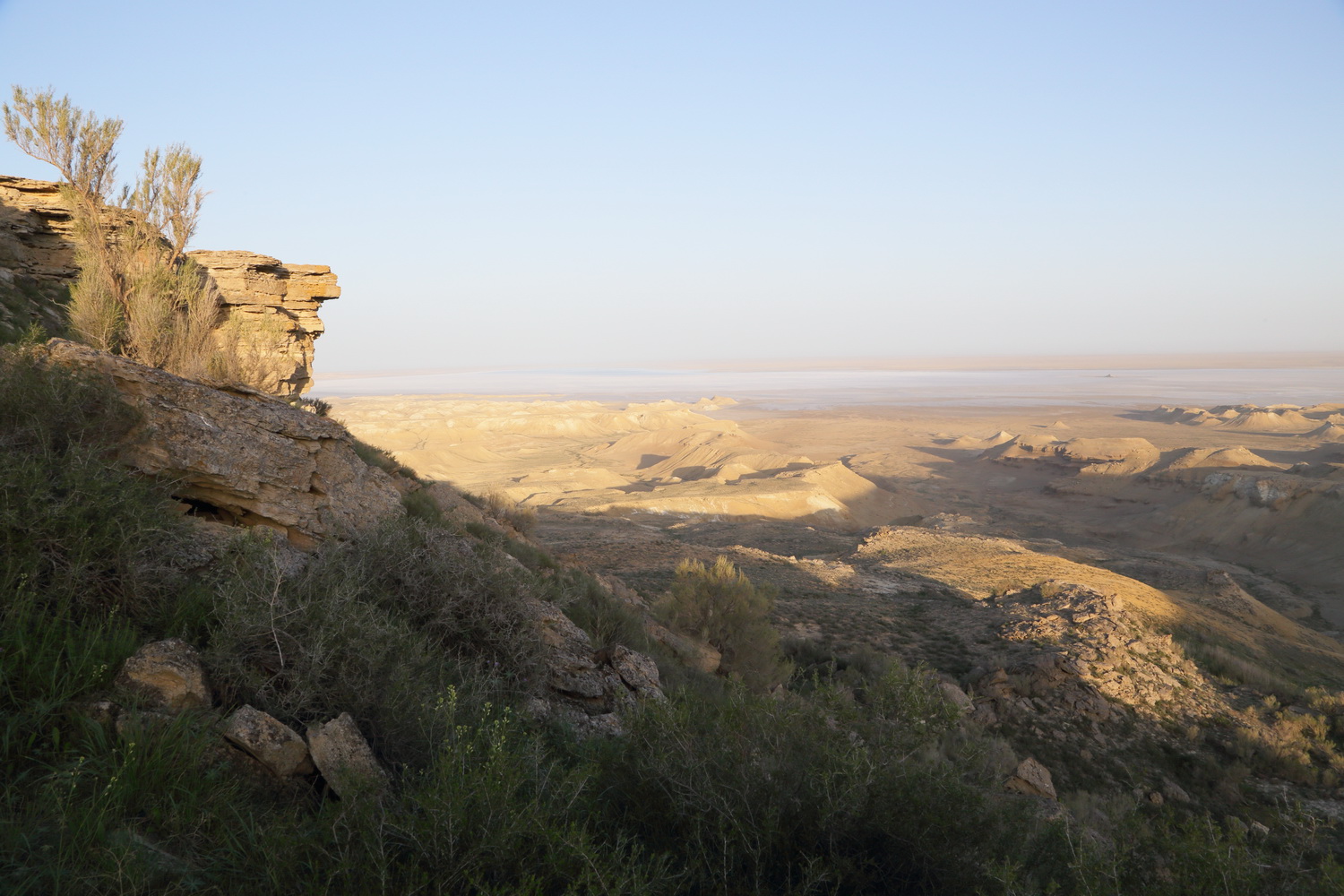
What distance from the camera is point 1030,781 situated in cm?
849

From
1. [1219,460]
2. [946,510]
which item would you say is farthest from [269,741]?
[1219,460]

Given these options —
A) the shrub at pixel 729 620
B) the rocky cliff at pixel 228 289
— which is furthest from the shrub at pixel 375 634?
the shrub at pixel 729 620

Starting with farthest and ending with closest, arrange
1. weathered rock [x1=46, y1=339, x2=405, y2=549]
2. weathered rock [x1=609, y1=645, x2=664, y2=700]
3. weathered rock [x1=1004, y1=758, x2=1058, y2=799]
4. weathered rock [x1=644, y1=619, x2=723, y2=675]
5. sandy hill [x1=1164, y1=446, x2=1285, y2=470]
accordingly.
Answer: sandy hill [x1=1164, y1=446, x2=1285, y2=470], weathered rock [x1=644, y1=619, x2=723, y2=675], weathered rock [x1=1004, y1=758, x2=1058, y2=799], weathered rock [x1=609, y1=645, x2=664, y2=700], weathered rock [x1=46, y1=339, x2=405, y2=549]

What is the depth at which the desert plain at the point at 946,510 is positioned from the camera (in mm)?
17875

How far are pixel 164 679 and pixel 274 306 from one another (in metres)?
10.8

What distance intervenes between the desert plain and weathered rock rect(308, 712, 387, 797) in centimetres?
1247

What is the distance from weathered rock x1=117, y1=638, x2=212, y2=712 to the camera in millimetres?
2934

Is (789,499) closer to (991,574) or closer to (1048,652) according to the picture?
(991,574)

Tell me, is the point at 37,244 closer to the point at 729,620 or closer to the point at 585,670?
the point at 585,670

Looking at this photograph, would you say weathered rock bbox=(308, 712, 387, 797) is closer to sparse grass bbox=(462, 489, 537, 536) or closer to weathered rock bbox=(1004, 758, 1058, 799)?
weathered rock bbox=(1004, 758, 1058, 799)

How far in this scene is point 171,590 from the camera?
370cm

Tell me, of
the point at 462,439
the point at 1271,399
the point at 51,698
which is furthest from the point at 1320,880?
the point at 1271,399

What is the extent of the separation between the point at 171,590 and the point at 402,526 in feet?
5.71

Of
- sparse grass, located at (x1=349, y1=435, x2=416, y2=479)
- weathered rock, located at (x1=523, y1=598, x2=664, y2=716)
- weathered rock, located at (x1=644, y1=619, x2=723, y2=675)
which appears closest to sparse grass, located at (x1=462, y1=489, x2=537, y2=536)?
sparse grass, located at (x1=349, y1=435, x2=416, y2=479)
